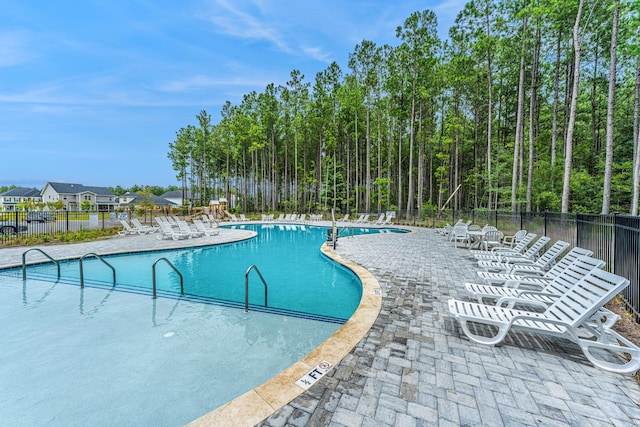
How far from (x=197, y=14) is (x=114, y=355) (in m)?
16.5

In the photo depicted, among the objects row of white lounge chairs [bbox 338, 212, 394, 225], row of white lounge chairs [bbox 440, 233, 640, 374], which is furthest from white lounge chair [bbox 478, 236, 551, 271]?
row of white lounge chairs [bbox 338, 212, 394, 225]

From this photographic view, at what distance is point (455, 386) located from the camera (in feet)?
7.27

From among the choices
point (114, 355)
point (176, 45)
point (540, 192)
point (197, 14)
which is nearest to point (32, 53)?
point (176, 45)

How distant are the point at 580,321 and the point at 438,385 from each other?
159 cm

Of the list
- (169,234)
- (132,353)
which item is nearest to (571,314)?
(132,353)

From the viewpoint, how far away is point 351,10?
15.5 m

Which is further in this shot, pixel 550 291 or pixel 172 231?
pixel 172 231

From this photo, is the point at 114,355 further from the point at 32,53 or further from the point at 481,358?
the point at 32,53

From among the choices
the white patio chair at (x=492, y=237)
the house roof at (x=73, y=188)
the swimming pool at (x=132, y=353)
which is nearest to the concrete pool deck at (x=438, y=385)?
the swimming pool at (x=132, y=353)

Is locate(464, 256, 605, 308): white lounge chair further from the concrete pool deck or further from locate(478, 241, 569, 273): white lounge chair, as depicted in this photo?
locate(478, 241, 569, 273): white lounge chair

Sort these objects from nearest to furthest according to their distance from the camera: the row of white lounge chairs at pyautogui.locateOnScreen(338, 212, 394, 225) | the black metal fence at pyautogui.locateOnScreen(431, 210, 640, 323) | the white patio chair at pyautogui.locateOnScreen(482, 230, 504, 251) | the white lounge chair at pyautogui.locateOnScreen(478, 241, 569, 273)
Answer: the black metal fence at pyautogui.locateOnScreen(431, 210, 640, 323) → the white lounge chair at pyautogui.locateOnScreen(478, 241, 569, 273) → the white patio chair at pyautogui.locateOnScreen(482, 230, 504, 251) → the row of white lounge chairs at pyautogui.locateOnScreen(338, 212, 394, 225)

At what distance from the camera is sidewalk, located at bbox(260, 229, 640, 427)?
188cm

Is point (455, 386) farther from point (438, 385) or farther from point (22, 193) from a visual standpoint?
point (22, 193)

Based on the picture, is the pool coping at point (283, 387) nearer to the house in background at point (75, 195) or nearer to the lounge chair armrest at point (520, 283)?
the lounge chair armrest at point (520, 283)
